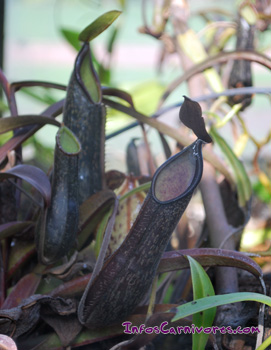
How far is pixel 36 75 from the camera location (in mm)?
2979

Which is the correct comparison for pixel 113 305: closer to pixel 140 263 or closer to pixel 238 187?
pixel 140 263

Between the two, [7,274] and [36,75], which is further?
[36,75]

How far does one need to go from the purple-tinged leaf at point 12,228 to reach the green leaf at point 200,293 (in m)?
0.24

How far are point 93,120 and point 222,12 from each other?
0.66 m

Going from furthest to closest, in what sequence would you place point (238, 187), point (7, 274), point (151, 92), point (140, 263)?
point (151, 92)
point (238, 187)
point (7, 274)
point (140, 263)

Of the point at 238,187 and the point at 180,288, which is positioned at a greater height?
the point at 238,187

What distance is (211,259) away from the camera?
0.50 meters

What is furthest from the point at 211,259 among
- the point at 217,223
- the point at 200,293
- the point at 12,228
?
the point at 12,228

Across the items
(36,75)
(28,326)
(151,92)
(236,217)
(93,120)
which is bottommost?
(28,326)

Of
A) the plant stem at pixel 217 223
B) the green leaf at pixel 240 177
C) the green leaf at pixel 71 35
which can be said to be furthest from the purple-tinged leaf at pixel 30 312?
the green leaf at pixel 71 35

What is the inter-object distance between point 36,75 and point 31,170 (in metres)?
Answer: 2.63

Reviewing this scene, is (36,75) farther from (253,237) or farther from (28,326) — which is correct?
(28,326)

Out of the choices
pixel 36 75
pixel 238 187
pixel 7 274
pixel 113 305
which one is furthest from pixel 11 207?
pixel 36 75

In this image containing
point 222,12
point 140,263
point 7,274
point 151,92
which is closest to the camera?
point 140,263
